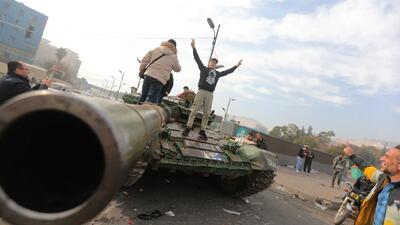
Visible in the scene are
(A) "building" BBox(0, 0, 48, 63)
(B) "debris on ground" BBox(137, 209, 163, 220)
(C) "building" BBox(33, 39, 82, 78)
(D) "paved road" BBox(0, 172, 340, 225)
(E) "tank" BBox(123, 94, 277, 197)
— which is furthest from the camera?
(C) "building" BBox(33, 39, 82, 78)

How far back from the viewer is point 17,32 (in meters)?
77.8

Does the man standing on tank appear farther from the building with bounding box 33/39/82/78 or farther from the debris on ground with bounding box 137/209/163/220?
the building with bounding box 33/39/82/78

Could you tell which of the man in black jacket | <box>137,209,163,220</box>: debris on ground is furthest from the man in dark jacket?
the man in black jacket

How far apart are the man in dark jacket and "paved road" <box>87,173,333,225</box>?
6.65 ft

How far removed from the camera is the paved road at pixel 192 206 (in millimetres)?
6128

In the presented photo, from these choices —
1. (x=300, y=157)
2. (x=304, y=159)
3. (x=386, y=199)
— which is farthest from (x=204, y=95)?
(x=304, y=159)

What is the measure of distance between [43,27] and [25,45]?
22.5ft

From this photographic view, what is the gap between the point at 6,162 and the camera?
167 cm

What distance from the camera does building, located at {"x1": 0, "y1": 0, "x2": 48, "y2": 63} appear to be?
76.1m

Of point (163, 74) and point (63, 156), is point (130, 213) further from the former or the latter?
point (63, 156)

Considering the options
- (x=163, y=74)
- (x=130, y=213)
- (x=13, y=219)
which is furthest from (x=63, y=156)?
(x=163, y=74)

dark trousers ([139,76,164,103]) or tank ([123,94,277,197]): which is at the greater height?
dark trousers ([139,76,164,103])

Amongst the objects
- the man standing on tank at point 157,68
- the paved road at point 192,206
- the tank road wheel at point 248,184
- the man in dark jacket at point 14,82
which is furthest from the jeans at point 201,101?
the man in dark jacket at point 14,82

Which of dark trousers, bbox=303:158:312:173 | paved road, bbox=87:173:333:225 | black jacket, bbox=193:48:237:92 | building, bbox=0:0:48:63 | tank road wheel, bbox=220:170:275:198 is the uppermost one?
building, bbox=0:0:48:63
